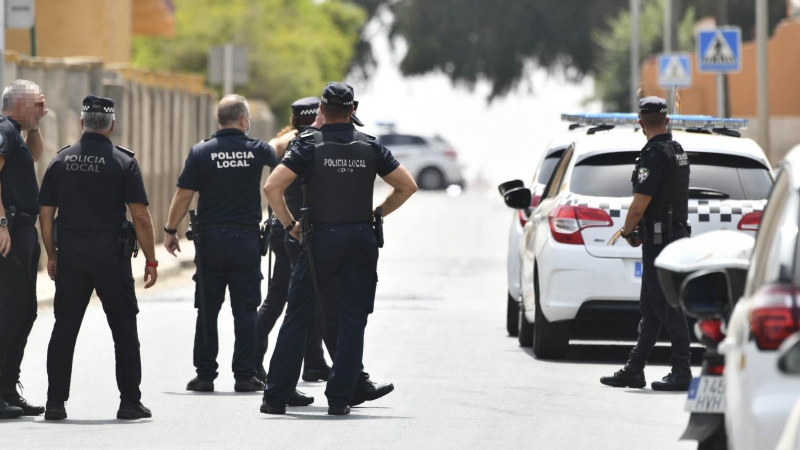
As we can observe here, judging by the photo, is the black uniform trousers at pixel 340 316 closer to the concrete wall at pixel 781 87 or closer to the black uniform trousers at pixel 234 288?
the black uniform trousers at pixel 234 288

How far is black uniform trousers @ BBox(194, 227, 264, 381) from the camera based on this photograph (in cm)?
1069

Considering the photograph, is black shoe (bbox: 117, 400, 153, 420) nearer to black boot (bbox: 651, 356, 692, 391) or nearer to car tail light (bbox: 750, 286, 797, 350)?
black boot (bbox: 651, 356, 692, 391)

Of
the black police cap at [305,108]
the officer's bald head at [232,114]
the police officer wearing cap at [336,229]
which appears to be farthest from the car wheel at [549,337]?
the police officer wearing cap at [336,229]

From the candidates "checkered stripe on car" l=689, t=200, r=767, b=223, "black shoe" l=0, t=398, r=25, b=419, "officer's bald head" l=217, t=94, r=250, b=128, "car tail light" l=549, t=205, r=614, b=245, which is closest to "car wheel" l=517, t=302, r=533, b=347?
"car tail light" l=549, t=205, r=614, b=245

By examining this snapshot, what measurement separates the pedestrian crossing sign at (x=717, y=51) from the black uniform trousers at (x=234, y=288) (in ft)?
49.6

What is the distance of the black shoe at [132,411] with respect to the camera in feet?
31.4

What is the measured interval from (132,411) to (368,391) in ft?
4.53

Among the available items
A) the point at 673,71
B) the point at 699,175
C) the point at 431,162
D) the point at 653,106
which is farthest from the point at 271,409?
the point at 431,162

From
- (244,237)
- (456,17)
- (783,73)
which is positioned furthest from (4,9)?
(456,17)

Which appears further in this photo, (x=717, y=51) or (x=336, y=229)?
(x=717, y=51)

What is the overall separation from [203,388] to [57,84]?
10.6m

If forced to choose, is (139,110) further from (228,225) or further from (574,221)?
(228,225)

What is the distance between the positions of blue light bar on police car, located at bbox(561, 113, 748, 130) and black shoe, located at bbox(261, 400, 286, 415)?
4.32 metres

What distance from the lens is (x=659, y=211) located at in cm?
1054
